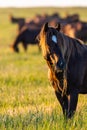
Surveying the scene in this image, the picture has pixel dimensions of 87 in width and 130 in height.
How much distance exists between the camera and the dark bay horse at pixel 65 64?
6562 millimetres

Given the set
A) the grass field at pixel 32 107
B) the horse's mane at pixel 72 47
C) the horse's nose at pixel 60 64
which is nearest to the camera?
the horse's nose at pixel 60 64

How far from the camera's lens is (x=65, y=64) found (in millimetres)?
6672

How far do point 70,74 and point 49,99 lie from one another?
225 centimetres

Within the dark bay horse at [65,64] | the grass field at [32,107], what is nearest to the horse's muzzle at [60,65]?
the dark bay horse at [65,64]

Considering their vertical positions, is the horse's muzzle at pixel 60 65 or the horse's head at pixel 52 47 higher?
the horse's head at pixel 52 47

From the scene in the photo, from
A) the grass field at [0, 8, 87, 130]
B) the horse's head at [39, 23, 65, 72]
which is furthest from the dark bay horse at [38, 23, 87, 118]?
the grass field at [0, 8, 87, 130]

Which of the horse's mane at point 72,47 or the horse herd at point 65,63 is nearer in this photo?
the horse herd at point 65,63

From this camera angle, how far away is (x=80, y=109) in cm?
792

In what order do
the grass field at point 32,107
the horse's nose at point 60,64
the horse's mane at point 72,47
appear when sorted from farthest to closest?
the horse's mane at point 72,47
the grass field at point 32,107
the horse's nose at point 60,64

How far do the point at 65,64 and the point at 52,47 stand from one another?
1.03 feet

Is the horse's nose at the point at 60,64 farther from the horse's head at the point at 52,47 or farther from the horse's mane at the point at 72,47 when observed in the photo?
the horse's mane at the point at 72,47

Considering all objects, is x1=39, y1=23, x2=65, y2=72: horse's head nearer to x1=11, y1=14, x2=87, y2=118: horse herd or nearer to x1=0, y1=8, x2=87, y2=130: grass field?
x1=11, y1=14, x2=87, y2=118: horse herd

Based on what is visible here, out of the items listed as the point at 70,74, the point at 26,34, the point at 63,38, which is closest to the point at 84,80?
the point at 70,74

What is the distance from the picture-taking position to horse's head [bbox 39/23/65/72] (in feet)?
21.4
